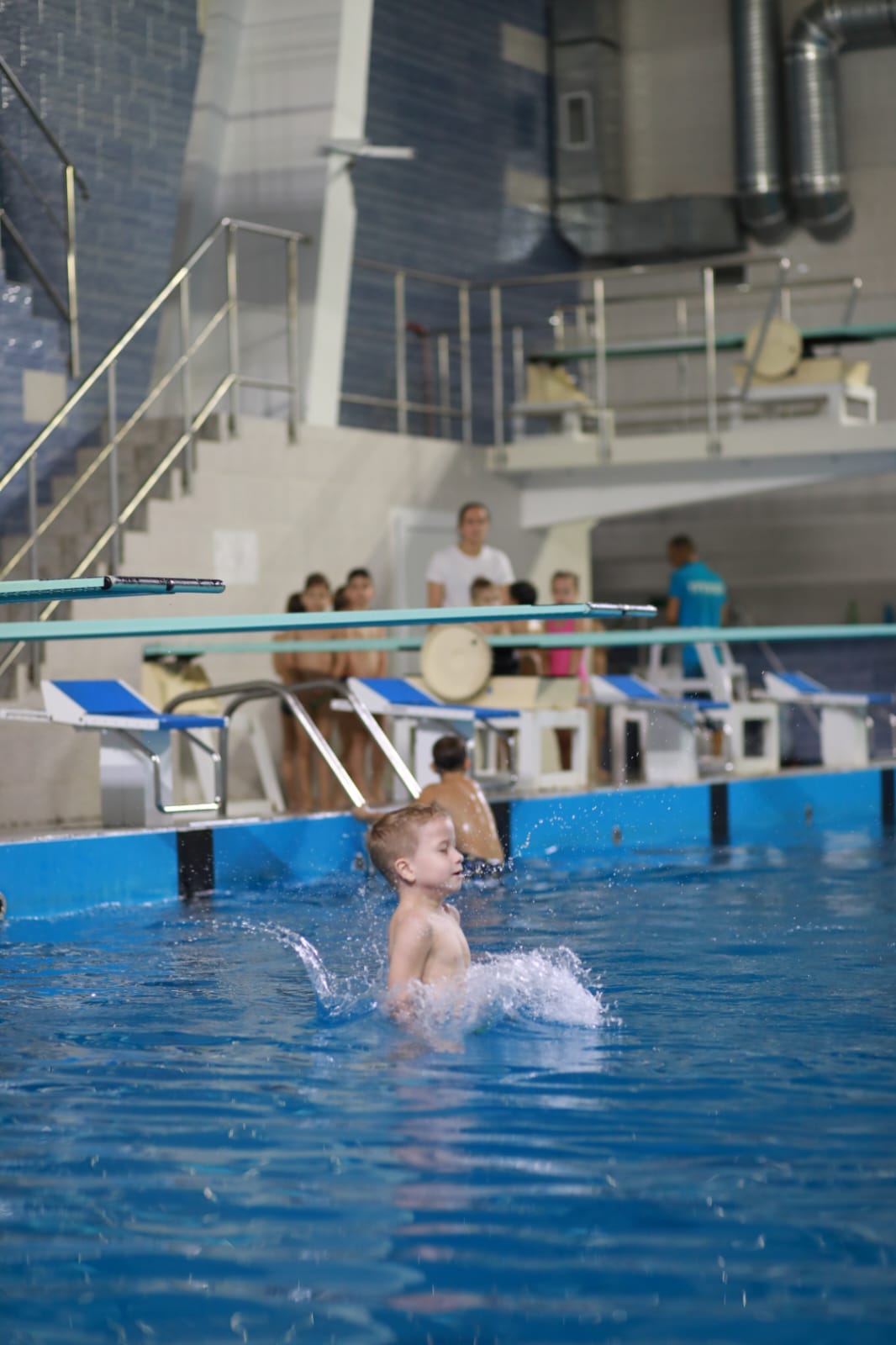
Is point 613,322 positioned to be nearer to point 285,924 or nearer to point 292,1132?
point 285,924

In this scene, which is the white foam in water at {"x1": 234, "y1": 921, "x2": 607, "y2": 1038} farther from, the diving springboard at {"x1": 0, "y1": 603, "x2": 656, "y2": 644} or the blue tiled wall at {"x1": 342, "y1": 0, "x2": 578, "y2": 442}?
the blue tiled wall at {"x1": 342, "y1": 0, "x2": 578, "y2": 442}

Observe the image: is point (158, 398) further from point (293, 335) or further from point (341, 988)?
point (341, 988)

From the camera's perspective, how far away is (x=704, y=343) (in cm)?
1261

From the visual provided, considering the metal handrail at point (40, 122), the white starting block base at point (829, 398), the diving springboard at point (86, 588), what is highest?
the metal handrail at point (40, 122)

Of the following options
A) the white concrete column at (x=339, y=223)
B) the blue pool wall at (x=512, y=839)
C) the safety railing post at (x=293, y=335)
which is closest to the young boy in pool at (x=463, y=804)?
the blue pool wall at (x=512, y=839)

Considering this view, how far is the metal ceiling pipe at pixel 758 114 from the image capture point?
15.1m

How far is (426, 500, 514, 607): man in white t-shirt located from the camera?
1074cm

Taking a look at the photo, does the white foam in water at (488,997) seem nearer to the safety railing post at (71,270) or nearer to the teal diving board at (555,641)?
the teal diving board at (555,641)

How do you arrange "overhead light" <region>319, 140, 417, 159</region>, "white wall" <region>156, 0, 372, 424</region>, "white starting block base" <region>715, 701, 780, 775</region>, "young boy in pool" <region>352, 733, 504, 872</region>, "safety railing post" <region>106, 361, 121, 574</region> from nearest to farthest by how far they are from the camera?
1. "young boy in pool" <region>352, 733, 504, 872</region>
2. "safety railing post" <region>106, 361, 121, 574</region>
3. "white starting block base" <region>715, 701, 780, 775</region>
4. "overhead light" <region>319, 140, 417, 159</region>
5. "white wall" <region>156, 0, 372, 424</region>

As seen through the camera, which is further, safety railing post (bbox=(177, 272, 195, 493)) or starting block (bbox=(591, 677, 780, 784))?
safety railing post (bbox=(177, 272, 195, 493))

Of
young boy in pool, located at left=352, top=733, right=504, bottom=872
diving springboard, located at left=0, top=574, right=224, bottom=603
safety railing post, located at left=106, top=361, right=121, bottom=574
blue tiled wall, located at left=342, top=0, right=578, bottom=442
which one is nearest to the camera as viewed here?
diving springboard, located at left=0, top=574, right=224, bottom=603

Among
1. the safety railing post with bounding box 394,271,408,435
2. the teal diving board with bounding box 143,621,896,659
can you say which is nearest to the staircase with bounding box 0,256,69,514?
the teal diving board with bounding box 143,621,896,659

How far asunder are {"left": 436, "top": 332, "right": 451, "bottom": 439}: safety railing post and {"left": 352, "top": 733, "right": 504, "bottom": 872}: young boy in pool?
6.65m

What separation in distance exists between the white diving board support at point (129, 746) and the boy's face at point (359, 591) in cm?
254
